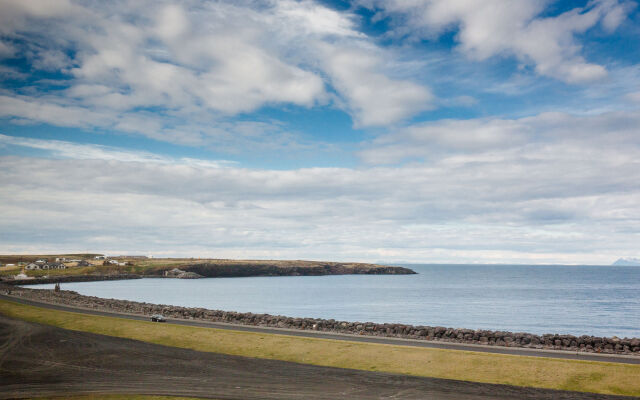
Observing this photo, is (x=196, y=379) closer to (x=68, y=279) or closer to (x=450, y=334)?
(x=450, y=334)

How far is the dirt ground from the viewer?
2036 cm

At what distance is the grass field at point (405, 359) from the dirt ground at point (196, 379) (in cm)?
132

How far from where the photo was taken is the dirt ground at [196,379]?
20359 mm

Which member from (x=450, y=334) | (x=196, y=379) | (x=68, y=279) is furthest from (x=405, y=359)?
(x=68, y=279)

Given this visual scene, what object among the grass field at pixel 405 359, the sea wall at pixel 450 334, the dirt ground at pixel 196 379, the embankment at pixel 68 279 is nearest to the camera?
the dirt ground at pixel 196 379

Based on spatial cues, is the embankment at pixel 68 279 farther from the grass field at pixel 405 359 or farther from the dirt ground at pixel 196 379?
the dirt ground at pixel 196 379

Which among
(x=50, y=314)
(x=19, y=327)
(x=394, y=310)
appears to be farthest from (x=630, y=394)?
(x=394, y=310)

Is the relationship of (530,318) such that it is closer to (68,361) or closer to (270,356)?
(270,356)

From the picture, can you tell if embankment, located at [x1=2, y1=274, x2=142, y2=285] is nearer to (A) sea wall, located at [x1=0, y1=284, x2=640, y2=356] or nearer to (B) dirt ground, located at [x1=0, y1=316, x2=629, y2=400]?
(A) sea wall, located at [x1=0, y1=284, x2=640, y2=356]

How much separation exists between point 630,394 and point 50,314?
5092 centimetres

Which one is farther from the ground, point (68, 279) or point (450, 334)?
point (450, 334)

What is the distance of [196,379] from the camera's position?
2294 cm

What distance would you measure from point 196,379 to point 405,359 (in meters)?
12.0

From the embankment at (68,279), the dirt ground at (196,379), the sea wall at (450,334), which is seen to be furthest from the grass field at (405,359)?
the embankment at (68,279)
